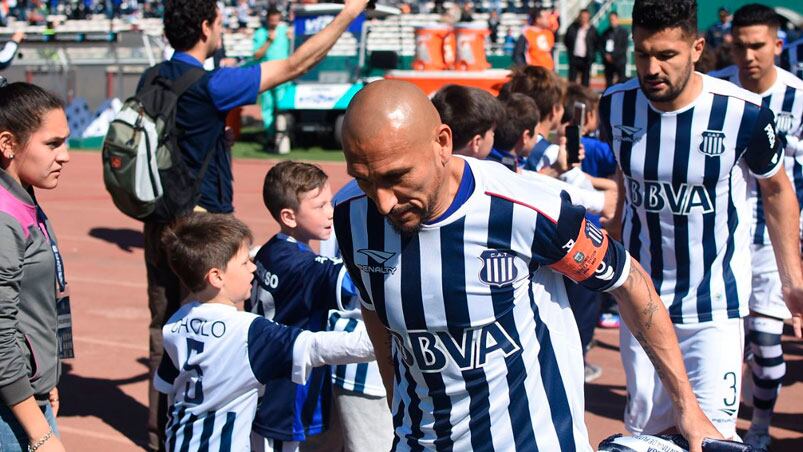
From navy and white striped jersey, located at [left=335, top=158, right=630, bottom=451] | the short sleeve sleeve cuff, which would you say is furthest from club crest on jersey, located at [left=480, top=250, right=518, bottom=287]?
the short sleeve sleeve cuff

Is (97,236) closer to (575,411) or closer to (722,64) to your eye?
(722,64)

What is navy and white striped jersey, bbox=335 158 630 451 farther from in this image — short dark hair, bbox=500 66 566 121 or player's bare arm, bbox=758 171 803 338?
short dark hair, bbox=500 66 566 121

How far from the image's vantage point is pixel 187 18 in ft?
17.4

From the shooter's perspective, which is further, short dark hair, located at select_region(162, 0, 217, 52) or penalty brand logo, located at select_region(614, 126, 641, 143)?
short dark hair, located at select_region(162, 0, 217, 52)

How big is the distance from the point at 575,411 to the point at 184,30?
314 cm

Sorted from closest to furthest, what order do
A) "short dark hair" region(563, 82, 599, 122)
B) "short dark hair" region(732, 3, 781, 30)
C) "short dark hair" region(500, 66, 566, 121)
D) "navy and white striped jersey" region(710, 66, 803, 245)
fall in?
"short dark hair" region(732, 3, 781, 30) < "navy and white striped jersey" region(710, 66, 803, 245) < "short dark hair" region(500, 66, 566, 121) < "short dark hair" region(563, 82, 599, 122)

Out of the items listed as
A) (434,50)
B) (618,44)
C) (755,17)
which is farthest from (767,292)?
(618,44)

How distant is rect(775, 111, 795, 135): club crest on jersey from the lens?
638 centimetres

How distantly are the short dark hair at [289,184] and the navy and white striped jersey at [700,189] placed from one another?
4.71ft

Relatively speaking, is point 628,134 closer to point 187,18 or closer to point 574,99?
point 187,18

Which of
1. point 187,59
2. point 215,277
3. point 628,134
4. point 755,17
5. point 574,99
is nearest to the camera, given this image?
point 215,277

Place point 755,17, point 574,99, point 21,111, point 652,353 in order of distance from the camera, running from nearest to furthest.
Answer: point 652,353 < point 21,111 < point 755,17 < point 574,99

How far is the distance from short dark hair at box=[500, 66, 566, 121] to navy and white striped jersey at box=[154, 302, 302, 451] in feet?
9.58

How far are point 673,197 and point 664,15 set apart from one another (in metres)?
0.81
